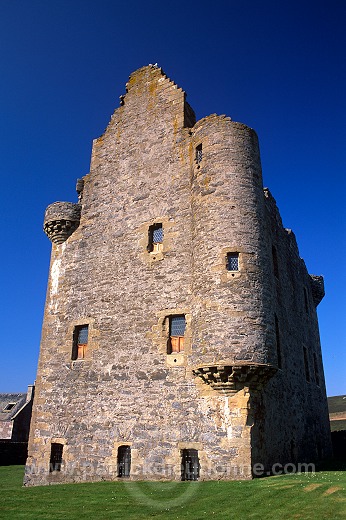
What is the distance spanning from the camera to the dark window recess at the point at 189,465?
12.6 m

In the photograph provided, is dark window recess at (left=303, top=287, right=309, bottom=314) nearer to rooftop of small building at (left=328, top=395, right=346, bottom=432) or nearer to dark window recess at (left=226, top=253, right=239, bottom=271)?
dark window recess at (left=226, top=253, right=239, bottom=271)

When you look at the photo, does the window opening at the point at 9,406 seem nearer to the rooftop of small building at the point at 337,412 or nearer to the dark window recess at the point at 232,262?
the rooftop of small building at the point at 337,412

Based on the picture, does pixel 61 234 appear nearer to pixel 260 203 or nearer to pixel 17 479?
pixel 260 203

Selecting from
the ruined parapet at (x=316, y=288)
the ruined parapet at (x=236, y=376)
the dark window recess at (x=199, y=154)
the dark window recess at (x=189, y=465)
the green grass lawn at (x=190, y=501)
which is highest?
the dark window recess at (x=199, y=154)

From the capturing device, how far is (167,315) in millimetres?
14648

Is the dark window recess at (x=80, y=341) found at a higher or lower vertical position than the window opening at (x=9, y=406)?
higher

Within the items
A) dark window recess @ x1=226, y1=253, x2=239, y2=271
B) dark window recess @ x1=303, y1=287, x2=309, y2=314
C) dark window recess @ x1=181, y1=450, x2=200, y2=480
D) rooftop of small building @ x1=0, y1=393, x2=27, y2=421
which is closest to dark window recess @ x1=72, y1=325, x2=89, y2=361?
dark window recess @ x1=181, y1=450, x2=200, y2=480

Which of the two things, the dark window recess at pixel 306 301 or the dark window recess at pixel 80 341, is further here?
the dark window recess at pixel 306 301

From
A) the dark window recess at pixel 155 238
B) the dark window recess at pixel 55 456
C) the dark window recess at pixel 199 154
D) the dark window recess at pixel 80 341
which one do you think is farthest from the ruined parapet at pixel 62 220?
the dark window recess at pixel 55 456

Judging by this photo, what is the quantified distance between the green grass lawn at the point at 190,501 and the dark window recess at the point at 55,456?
8.64ft

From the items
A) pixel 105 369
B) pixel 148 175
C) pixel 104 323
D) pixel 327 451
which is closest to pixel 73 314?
pixel 104 323

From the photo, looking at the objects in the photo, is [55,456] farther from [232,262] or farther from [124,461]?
[232,262]

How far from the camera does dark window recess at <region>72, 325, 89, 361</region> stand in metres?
16.4

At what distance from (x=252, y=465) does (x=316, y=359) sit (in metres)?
13.4
